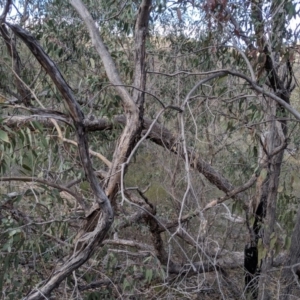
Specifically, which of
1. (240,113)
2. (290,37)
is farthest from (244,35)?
(240,113)

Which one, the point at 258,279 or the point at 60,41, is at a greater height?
the point at 60,41

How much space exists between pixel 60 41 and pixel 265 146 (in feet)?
7.14

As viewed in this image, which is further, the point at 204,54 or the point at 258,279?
the point at 204,54

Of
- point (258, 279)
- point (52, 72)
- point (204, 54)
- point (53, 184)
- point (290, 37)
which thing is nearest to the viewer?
point (52, 72)

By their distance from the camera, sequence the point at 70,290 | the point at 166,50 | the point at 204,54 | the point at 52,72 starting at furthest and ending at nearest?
1. the point at 166,50
2. the point at 204,54
3. the point at 70,290
4. the point at 52,72

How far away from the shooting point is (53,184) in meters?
2.85

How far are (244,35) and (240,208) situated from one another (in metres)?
1.33

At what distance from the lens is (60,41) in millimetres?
4441

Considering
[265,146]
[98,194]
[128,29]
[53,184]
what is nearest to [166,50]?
[128,29]

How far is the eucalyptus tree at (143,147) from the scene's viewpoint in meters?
2.55

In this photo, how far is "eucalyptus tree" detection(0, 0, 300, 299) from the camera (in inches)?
100

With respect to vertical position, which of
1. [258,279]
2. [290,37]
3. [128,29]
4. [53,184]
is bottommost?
[258,279]

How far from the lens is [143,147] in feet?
15.9

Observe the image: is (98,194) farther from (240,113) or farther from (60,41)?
(60,41)
